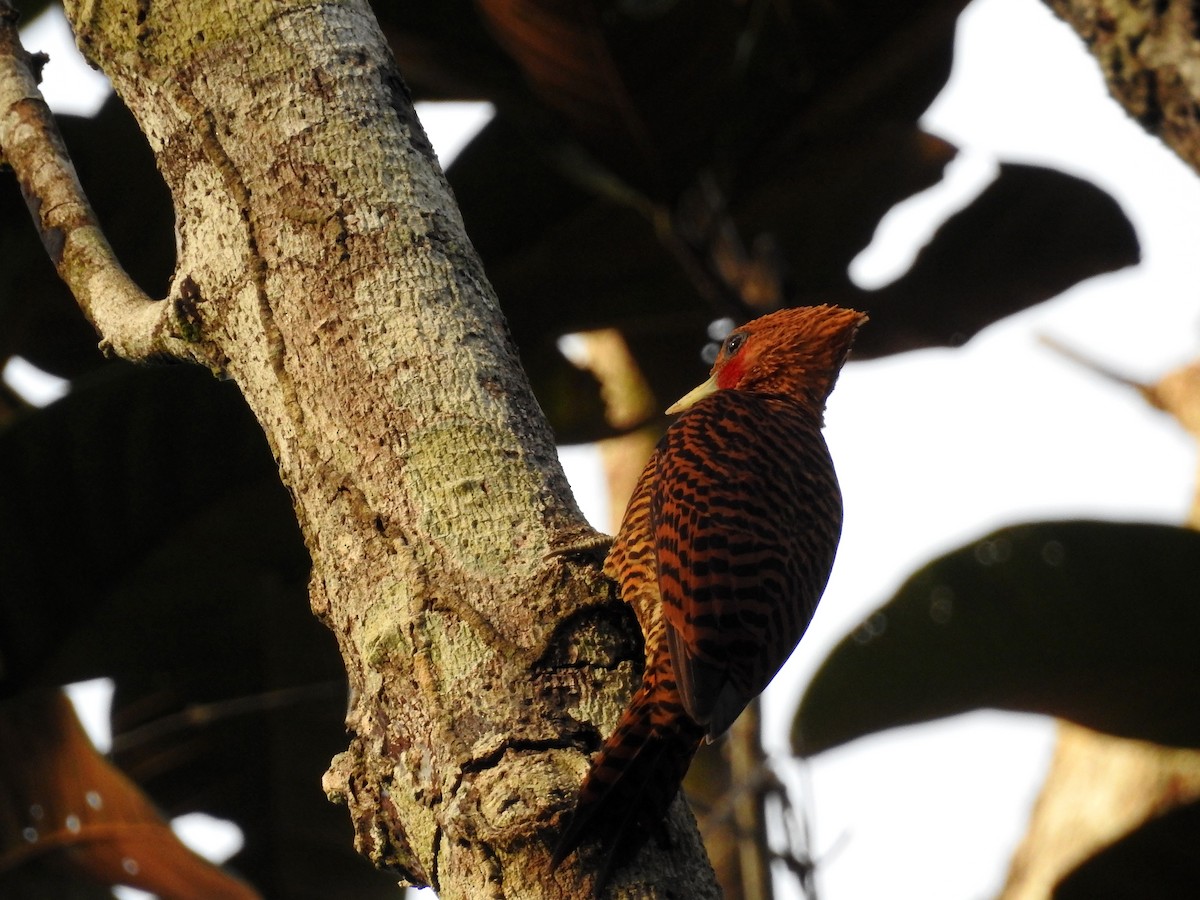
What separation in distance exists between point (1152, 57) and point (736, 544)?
1.51m

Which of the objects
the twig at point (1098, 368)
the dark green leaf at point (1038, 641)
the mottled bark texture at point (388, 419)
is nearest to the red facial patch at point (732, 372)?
the dark green leaf at point (1038, 641)

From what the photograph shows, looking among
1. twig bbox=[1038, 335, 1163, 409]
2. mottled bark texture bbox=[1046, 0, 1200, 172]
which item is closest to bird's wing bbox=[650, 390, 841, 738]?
mottled bark texture bbox=[1046, 0, 1200, 172]

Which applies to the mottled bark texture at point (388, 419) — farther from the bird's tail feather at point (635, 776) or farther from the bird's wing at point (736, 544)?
the bird's wing at point (736, 544)

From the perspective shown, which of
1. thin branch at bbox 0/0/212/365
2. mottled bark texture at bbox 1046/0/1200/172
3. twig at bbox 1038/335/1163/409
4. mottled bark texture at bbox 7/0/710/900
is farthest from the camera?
twig at bbox 1038/335/1163/409

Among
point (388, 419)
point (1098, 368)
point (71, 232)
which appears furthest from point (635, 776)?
point (1098, 368)

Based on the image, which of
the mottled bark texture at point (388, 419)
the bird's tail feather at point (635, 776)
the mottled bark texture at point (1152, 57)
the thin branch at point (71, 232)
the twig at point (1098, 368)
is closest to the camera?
the bird's tail feather at point (635, 776)

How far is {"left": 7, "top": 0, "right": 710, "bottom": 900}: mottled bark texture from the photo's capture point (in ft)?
4.72

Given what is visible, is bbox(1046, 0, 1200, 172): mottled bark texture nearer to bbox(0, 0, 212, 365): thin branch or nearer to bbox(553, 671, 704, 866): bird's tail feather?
bbox(553, 671, 704, 866): bird's tail feather

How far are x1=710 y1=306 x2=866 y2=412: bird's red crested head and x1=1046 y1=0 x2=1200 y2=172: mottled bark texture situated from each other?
78cm

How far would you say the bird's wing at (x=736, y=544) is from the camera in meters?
1.93

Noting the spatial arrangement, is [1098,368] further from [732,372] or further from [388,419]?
[388,419]

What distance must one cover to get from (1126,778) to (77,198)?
15.1 ft

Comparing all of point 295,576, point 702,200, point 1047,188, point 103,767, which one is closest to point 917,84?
point 1047,188

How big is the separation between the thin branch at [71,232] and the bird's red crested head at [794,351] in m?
1.57
